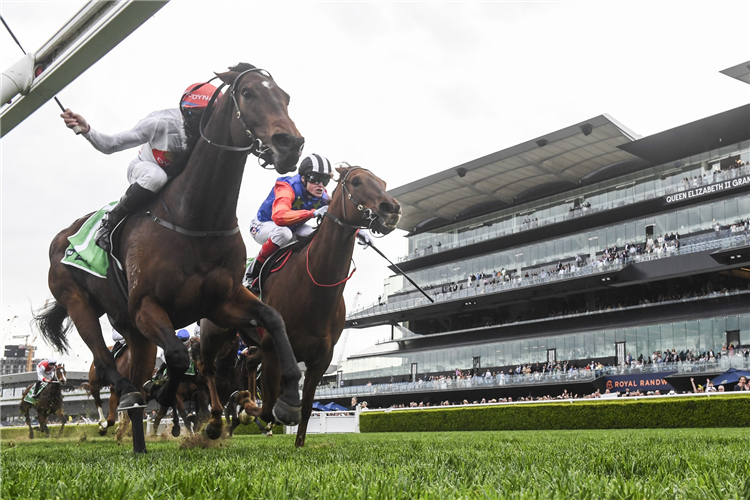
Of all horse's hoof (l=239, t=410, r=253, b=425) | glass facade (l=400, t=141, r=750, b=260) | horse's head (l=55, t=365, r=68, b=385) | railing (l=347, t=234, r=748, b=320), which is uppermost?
glass facade (l=400, t=141, r=750, b=260)

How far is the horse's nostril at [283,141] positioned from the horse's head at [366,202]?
183 centimetres

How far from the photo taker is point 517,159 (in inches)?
1905

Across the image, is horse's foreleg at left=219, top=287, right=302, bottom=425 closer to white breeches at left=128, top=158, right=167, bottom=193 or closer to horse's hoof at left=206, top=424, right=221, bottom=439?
white breeches at left=128, top=158, right=167, bottom=193

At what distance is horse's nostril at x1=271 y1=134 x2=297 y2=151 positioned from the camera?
4629 millimetres

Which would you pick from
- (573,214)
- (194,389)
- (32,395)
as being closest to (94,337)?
(194,389)

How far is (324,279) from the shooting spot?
6.57 metres

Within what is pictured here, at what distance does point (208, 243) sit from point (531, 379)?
38585 mm

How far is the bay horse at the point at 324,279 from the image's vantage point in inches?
256

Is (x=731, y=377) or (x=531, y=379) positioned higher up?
(x=731, y=377)

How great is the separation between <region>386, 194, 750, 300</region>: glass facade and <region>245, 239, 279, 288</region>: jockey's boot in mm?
36176

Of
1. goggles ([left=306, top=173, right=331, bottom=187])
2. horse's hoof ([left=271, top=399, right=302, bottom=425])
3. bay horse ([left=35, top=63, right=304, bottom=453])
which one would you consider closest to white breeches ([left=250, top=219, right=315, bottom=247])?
goggles ([left=306, top=173, right=331, bottom=187])

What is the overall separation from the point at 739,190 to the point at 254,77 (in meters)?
38.9

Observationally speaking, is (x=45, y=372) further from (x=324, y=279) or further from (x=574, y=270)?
(x=574, y=270)

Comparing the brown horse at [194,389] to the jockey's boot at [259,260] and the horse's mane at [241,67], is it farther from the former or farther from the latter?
the horse's mane at [241,67]
